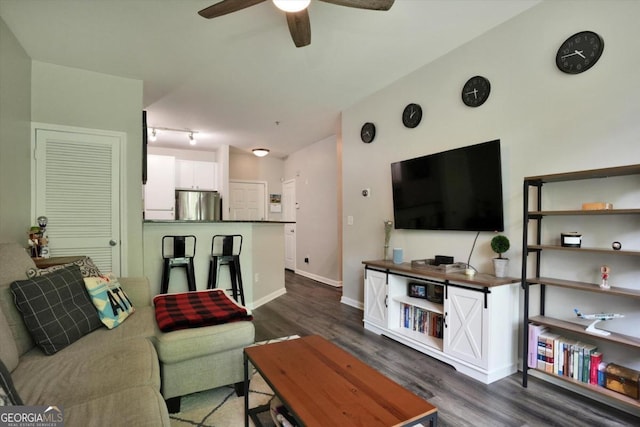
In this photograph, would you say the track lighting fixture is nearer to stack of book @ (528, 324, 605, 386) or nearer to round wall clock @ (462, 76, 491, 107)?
round wall clock @ (462, 76, 491, 107)

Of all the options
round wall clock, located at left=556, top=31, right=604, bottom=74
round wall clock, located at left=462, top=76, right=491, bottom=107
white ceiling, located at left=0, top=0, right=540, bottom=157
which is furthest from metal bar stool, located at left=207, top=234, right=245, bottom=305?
round wall clock, located at left=556, top=31, right=604, bottom=74

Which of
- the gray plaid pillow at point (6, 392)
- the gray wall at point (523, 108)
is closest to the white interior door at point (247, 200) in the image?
the gray wall at point (523, 108)

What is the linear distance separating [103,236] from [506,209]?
3.97 meters

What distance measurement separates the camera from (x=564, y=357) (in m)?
2.11

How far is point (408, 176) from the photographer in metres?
3.40

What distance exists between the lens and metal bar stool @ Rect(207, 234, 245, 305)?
376 cm

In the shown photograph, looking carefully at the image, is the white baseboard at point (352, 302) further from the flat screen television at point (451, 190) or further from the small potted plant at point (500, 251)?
the small potted plant at point (500, 251)

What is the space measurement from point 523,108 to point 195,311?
297 cm

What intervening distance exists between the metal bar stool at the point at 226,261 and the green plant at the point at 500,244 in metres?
2.77

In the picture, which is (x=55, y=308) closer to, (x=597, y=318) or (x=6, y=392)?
(x=6, y=392)

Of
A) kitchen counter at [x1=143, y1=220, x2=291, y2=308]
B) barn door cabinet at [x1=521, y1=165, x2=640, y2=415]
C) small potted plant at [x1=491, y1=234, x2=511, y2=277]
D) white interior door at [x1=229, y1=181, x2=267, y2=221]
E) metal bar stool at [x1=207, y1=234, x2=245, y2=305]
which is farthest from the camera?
white interior door at [x1=229, y1=181, x2=267, y2=221]

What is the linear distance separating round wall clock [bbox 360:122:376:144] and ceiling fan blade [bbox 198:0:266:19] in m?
2.35

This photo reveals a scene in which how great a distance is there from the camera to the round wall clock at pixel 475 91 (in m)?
2.74

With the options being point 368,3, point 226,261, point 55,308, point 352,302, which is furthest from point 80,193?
point 352,302
